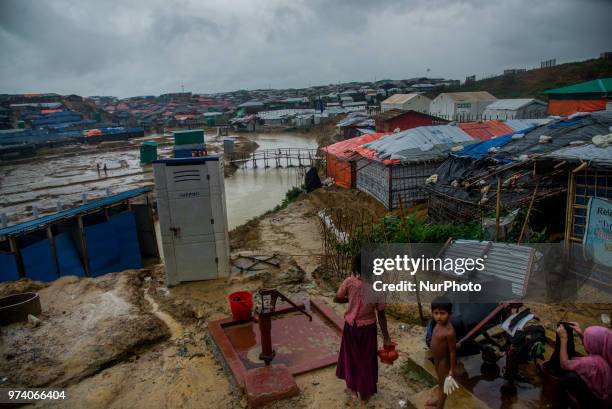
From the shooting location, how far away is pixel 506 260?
20.6 feet

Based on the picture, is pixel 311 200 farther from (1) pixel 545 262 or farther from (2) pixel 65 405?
(2) pixel 65 405

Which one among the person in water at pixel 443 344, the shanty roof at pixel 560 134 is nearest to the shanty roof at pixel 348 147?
the shanty roof at pixel 560 134

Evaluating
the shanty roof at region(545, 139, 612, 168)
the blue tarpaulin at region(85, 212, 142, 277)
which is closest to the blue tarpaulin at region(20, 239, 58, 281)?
the blue tarpaulin at region(85, 212, 142, 277)

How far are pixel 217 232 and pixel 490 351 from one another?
569 cm

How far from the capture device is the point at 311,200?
20312mm

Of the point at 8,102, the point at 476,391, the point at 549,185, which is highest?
the point at 8,102

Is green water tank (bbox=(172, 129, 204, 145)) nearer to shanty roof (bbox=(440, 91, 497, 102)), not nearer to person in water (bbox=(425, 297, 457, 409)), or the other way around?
person in water (bbox=(425, 297, 457, 409))

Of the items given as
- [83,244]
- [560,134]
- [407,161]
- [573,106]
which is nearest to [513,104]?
[573,106]

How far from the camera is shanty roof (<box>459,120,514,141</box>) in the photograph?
19438 mm

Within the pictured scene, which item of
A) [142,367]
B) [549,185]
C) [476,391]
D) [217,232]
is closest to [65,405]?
[142,367]

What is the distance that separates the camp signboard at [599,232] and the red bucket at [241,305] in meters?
6.09

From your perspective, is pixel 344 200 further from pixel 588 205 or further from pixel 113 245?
pixel 588 205

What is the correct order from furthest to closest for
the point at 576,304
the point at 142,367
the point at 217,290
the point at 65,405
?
the point at 217,290, the point at 576,304, the point at 142,367, the point at 65,405

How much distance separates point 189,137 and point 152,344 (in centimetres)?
962
